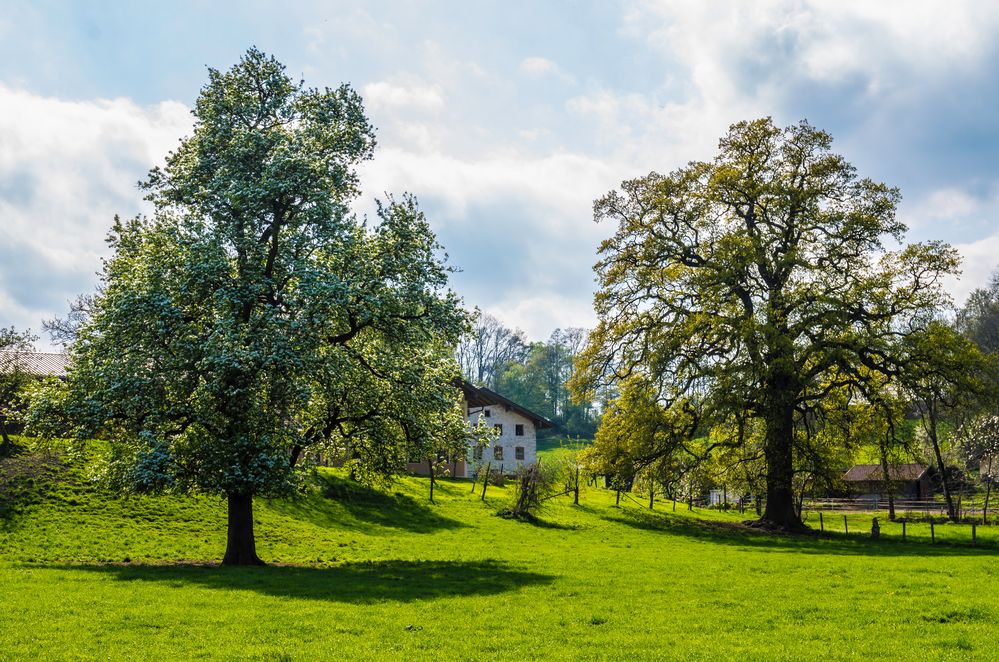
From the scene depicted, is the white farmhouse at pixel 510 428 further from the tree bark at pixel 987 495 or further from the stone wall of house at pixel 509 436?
the tree bark at pixel 987 495

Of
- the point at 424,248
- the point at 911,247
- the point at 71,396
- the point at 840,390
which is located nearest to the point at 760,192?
the point at 911,247

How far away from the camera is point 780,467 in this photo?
1544 inches

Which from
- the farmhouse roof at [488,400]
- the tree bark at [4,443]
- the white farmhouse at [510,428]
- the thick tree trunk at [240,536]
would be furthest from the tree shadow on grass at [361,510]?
the white farmhouse at [510,428]

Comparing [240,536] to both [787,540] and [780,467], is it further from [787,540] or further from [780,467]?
[780,467]

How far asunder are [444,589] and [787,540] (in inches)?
906

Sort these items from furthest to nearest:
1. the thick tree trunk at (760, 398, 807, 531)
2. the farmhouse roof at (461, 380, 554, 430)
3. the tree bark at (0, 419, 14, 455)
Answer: the farmhouse roof at (461, 380, 554, 430) → the thick tree trunk at (760, 398, 807, 531) → the tree bark at (0, 419, 14, 455)

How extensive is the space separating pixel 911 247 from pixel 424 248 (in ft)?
84.7

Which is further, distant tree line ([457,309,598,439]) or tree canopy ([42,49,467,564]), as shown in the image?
distant tree line ([457,309,598,439])

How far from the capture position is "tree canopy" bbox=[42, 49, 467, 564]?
2269 cm

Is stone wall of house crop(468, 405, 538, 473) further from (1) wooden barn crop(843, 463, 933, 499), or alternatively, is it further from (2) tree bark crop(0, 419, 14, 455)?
(2) tree bark crop(0, 419, 14, 455)

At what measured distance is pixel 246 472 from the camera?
22.6 metres

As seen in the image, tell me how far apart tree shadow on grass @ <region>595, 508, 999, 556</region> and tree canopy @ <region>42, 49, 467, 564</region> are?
54.2 ft

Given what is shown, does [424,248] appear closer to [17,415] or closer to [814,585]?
[17,415]

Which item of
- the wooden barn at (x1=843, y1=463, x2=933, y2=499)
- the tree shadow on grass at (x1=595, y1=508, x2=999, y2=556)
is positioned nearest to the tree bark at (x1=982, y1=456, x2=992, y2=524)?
the tree shadow on grass at (x1=595, y1=508, x2=999, y2=556)
